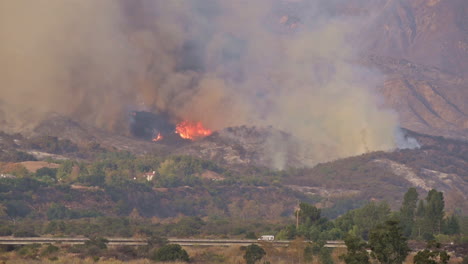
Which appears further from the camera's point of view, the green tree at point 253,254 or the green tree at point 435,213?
the green tree at point 435,213

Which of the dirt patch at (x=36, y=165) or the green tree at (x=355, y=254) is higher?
the dirt patch at (x=36, y=165)

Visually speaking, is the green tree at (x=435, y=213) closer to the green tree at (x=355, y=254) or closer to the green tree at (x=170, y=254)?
the green tree at (x=170, y=254)

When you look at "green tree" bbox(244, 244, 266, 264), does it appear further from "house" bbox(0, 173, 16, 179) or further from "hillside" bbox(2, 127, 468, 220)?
"house" bbox(0, 173, 16, 179)

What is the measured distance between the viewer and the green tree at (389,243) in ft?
171

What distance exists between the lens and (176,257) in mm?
68250

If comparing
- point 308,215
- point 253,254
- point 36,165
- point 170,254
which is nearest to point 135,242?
point 170,254

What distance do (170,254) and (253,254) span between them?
656 cm

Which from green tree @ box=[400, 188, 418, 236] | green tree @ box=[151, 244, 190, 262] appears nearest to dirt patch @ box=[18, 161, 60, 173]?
green tree @ box=[400, 188, 418, 236]

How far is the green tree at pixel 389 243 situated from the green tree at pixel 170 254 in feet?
67.3

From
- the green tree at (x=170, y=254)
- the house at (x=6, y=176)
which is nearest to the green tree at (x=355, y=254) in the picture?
the green tree at (x=170, y=254)

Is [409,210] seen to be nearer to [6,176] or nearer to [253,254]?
[253,254]

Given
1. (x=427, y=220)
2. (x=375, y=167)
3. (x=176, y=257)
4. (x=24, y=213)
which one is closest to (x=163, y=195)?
(x=24, y=213)

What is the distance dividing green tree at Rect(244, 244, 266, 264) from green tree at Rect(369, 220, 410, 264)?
1659 cm

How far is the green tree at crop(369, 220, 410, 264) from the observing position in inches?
2048
